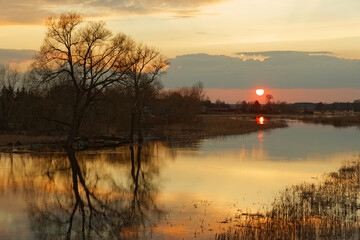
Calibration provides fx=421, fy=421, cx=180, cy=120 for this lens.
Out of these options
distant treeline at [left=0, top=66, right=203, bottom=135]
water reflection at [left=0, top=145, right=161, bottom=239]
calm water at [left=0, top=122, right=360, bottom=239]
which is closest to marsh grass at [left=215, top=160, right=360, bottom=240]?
calm water at [left=0, top=122, right=360, bottom=239]

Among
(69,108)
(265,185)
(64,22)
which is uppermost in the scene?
(64,22)

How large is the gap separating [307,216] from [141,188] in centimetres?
974

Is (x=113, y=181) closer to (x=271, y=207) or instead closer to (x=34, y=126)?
(x=271, y=207)

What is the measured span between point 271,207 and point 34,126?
4739 cm

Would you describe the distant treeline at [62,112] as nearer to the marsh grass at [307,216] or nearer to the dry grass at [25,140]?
the dry grass at [25,140]

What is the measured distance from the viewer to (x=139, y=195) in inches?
844

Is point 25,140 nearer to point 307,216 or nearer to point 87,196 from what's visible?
point 87,196

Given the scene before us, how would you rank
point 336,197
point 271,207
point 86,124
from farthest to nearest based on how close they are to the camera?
point 86,124 → point 336,197 → point 271,207

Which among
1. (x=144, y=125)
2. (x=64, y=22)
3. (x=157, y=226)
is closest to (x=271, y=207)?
(x=157, y=226)

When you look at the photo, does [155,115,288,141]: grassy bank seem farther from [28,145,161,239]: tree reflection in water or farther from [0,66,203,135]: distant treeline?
[28,145,161,239]: tree reflection in water

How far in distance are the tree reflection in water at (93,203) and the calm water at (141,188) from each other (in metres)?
0.04

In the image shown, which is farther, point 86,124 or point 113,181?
point 86,124

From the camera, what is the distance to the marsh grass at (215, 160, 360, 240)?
14.2 meters

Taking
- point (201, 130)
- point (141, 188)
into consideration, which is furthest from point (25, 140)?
point (201, 130)
